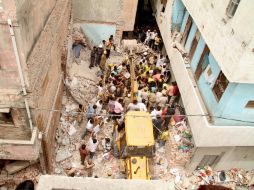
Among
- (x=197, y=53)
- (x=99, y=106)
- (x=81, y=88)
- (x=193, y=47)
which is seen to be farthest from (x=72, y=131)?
(x=193, y=47)

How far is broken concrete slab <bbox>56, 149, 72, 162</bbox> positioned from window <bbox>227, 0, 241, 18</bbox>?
7567 mm

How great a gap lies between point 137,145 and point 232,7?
17.7 ft

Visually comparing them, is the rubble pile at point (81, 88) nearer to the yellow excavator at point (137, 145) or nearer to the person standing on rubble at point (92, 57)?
the person standing on rubble at point (92, 57)

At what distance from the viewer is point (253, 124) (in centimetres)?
1011

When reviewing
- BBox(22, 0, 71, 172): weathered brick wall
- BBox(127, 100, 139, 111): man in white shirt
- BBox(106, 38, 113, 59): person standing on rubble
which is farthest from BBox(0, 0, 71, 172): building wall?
BBox(106, 38, 113, 59): person standing on rubble

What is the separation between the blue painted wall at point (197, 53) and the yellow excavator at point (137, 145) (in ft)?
9.07

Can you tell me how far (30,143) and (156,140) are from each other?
18.2 feet

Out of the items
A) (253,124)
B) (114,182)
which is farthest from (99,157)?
(114,182)

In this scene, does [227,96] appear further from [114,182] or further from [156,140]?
[114,182]

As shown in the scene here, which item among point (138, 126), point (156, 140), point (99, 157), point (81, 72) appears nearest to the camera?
point (138, 126)

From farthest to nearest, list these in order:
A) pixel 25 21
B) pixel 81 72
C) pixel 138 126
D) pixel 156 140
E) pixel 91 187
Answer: pixel 81 72, pixel 156 140, pixel 138 126, pixel 25 21, pixel 91 187

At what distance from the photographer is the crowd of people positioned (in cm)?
1184

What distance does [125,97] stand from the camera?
43.8 ft

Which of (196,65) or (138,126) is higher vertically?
(196,65)
